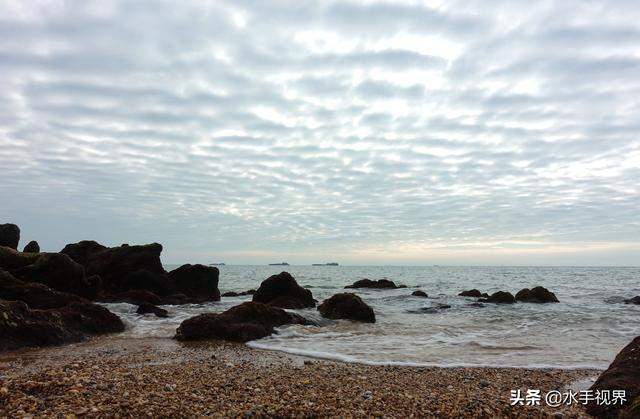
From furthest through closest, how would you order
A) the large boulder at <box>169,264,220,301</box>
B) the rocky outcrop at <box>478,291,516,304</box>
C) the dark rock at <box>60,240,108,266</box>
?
1. the dark rock at <box>60,240,108,266</box>
2. the large boulder at <box>169,264,220,301</box>
3. the rocky outcrop at <box>478,291,516,304</box>

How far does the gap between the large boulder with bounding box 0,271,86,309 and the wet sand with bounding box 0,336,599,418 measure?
6190 millimetres

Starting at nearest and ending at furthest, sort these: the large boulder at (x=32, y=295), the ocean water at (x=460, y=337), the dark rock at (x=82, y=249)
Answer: the ocean water at (x=460, y=337) → the large boulder at (x=32, y=295) → the dark rock at (x=82, y=249)

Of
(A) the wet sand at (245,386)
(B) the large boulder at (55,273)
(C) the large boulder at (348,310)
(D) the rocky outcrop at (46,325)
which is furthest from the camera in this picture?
(B) the large boulder at (55,273)

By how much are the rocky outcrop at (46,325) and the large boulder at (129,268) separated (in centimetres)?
1419

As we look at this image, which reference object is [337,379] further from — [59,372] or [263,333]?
[263,333]

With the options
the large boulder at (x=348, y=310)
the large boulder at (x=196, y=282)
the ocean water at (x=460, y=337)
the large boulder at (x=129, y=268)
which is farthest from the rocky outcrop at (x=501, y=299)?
the large boulder at (x=129, y=268)

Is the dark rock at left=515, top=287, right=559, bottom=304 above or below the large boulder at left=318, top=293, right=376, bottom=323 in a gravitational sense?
below

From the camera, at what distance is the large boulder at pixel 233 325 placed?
516 inches

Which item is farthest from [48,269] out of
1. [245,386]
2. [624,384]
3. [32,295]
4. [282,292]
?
[624,384]

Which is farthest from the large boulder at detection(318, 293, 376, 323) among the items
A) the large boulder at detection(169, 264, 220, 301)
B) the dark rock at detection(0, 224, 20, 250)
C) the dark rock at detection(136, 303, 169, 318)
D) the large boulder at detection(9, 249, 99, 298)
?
the dark rock at detection(0, 224, 20, 250)

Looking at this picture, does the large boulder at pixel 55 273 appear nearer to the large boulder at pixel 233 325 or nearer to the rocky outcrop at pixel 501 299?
the large boulder at pixel 233 325

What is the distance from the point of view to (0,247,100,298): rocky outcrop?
68.9ft

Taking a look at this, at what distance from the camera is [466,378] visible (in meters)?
8.84

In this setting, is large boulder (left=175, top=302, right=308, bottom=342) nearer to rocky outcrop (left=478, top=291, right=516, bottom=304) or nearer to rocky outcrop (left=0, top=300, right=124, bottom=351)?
rocky outcrop (left=0, top=300, right=124, bottom=351)
